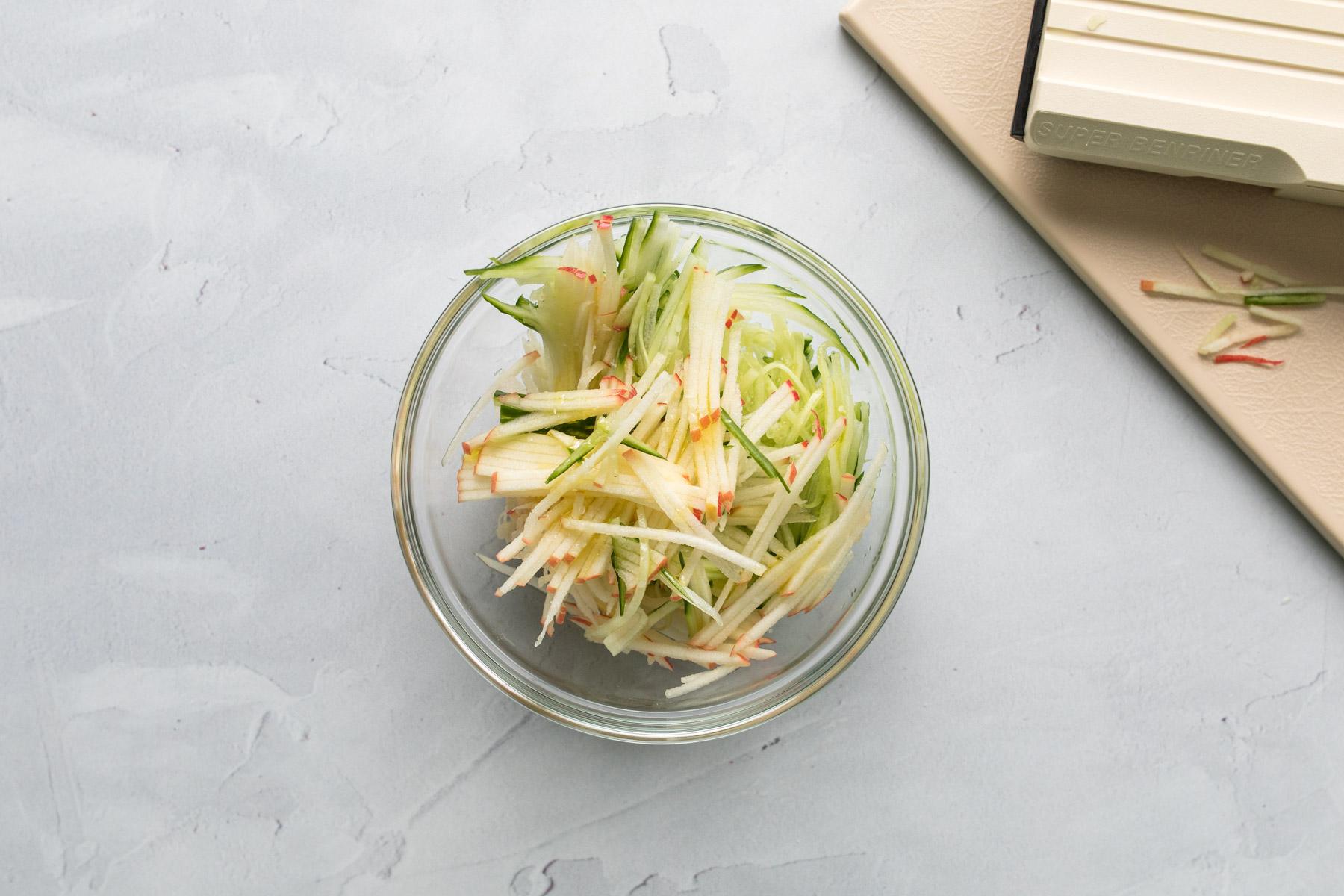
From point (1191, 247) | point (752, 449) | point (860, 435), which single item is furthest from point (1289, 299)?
point (752, 449)

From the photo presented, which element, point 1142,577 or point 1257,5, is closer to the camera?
point 1257,5

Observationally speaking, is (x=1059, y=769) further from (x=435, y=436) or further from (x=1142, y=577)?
(x=435, y=436)

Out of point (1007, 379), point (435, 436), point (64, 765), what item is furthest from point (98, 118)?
point (1007, 379)

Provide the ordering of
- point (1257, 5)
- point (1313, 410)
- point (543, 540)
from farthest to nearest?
point (1313, 410)
point (1257, 5)
point (543, 540)

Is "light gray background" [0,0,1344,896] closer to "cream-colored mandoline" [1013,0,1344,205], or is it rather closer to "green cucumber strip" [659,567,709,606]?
"cream-colored mandoline" [1013,0,1344,205]

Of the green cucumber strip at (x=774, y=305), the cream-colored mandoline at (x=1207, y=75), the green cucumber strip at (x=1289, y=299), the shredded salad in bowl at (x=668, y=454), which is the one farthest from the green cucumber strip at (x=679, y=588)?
the green cucumber strip at (x=1289, y=299)

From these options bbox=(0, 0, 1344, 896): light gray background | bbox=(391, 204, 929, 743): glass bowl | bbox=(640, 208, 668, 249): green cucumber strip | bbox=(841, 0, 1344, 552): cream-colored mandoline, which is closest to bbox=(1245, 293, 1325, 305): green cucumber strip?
bbox=(841, 0, 1344, 552): cream-colored mandoline

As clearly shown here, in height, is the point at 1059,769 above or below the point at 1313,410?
below
